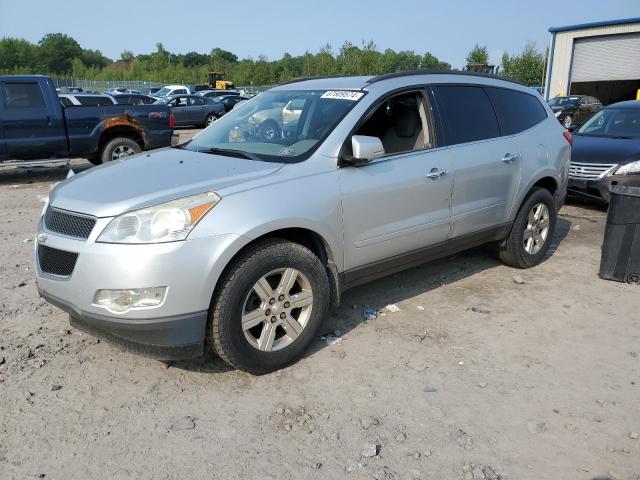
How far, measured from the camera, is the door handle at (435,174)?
4.24 metres

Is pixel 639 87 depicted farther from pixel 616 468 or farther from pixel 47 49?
pixel 47 49

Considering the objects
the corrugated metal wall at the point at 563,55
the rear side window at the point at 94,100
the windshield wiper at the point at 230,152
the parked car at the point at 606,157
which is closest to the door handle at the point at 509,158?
the windshield wiper at the point at 230,152

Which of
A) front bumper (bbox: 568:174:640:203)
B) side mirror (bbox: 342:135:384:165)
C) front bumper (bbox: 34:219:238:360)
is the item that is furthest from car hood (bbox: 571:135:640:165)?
front bumper (bbox: 34:219:238:360)

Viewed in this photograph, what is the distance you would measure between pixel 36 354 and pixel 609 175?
7324mm

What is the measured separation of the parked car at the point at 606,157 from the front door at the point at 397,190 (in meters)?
3.96

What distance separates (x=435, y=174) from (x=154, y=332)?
7.92 ft

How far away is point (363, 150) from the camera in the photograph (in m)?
3.65

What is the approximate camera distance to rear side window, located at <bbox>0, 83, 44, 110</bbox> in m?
10.0

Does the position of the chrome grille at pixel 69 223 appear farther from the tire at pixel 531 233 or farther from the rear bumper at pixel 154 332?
the tire at pixel 531 233

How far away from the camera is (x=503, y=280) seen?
532 cm

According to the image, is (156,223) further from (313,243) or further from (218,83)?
(218,83)

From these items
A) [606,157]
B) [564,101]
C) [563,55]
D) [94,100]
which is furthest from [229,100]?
[606,157]

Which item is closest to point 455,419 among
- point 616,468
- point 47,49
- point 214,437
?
point 616,468

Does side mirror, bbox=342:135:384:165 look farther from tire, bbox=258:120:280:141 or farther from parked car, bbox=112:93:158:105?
parked car, bbox=112:93:158:105
